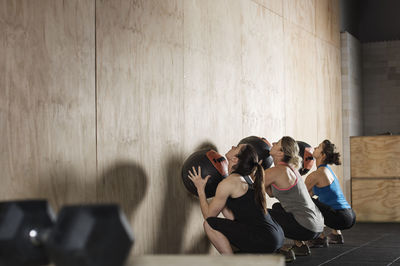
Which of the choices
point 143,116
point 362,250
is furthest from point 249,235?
point 362,250

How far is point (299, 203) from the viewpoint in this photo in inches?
219

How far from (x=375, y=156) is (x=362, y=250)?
Answer: 11.1 feet

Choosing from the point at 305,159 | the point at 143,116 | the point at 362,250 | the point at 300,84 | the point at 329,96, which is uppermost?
the point at 300,84

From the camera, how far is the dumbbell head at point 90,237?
1.19 meters

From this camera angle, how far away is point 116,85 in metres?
4.64

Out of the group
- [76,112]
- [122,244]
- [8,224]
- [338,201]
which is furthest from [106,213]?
[338,201]

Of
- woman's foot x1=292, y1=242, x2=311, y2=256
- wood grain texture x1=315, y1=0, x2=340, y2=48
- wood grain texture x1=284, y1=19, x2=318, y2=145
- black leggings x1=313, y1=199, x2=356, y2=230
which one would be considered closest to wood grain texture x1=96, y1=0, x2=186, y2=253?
woman's foot x1=292, y1=242, x2=311, y2=256

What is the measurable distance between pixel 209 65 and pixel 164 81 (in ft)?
2.92

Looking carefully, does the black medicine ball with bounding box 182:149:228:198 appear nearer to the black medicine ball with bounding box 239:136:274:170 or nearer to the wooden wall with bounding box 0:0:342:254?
the wooden wall with bounding box 0:0:342:254

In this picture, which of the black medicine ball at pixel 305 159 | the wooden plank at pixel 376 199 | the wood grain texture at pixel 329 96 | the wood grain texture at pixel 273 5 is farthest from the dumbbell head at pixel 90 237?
the wooden plank at pixel 376 199

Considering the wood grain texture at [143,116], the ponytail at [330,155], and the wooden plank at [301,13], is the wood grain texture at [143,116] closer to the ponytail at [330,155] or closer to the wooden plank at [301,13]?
the ponytail at [330,155]

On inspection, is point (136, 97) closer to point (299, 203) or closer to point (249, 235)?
point (249, 235)

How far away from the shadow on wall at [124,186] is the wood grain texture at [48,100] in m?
0.15

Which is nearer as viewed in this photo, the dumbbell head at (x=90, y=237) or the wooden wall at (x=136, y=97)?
the dumbbell head at (x=90, y=237)
